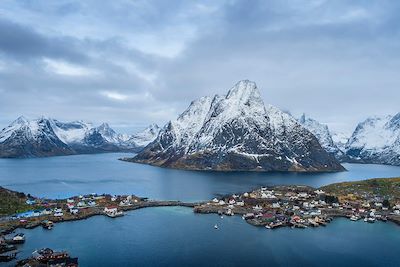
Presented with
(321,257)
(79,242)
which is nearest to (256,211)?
(321,257)

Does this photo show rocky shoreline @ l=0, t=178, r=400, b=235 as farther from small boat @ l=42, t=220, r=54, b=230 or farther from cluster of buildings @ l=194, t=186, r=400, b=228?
small boat @ l=42, t=220, r=54, b=230

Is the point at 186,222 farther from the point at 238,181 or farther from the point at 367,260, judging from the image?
the point at 238,181

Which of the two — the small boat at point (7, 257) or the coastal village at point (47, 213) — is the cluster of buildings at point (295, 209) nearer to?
the coastal village at point (47, 213)

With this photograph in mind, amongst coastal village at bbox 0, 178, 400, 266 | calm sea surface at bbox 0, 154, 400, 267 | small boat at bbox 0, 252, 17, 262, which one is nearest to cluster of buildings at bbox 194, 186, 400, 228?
coastal village at bbox 0, 178, 400, 266

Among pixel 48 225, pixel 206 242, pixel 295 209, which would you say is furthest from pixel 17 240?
pixel 295 209

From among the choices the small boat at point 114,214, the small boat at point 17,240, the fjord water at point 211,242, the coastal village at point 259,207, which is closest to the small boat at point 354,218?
the coastal village at point 259,207
